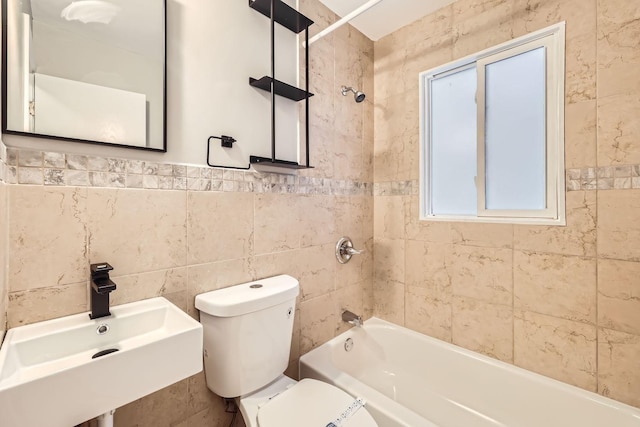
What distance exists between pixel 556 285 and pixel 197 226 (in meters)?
1.77

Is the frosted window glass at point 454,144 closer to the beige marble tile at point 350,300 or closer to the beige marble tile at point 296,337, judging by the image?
the beige marble tile at point 350,300

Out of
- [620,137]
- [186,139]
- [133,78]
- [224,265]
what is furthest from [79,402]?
[620,137]

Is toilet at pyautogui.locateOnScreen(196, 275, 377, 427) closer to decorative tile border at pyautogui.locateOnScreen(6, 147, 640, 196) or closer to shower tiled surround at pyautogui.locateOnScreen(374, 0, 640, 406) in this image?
decorative tile border at pyautogui.locateOnScreen(6, 147, 640, 196)

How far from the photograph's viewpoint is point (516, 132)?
1.57 metres

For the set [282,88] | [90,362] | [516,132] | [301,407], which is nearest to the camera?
[90,362]

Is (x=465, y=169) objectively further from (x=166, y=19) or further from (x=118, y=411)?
(x=118, y=411)

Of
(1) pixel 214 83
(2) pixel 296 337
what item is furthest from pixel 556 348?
(1) pixel 214 83

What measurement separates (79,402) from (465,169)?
6.74 ft

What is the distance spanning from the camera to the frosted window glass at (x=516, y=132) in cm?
149

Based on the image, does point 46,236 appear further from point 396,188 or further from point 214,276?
point 396,188

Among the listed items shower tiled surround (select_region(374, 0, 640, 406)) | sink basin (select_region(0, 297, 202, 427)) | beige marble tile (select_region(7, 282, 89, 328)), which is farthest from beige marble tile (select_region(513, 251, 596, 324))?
beige marble tile (select_region(7, 282, 89, 328))

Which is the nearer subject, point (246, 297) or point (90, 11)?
point (90, 11)

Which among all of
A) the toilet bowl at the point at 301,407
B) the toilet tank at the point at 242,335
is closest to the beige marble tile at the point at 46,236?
the toilet tank at the point at 242,335

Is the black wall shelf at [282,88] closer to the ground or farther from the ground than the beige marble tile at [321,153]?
farther from the ground
